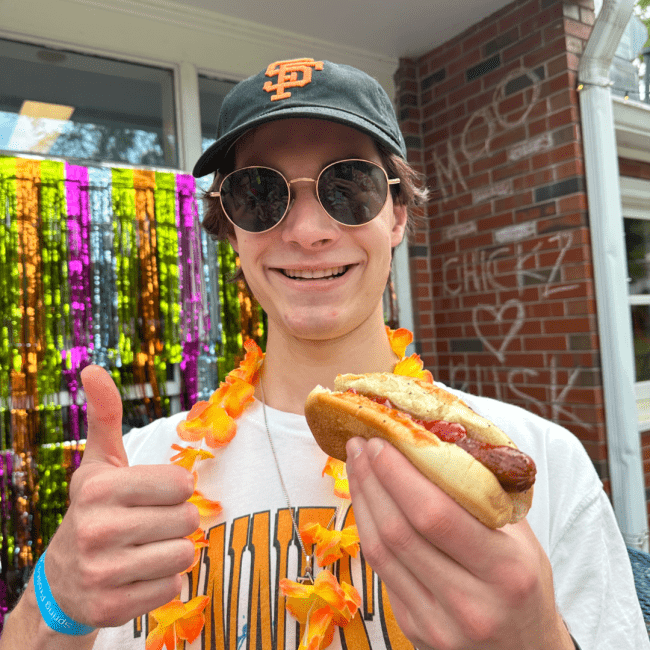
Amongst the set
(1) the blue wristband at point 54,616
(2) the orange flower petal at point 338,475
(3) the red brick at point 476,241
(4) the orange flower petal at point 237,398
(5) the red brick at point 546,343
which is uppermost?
(3) the red brick at point 476,241

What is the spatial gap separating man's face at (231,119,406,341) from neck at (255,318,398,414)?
5cm

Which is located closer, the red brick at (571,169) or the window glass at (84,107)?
the window glass at (84,107)

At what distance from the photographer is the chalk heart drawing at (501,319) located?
375cm

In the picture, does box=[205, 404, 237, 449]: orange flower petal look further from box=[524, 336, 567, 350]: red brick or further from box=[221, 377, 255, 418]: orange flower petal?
box=[524, 336, 567, 350]: red brick

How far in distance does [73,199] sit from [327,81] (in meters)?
2.03

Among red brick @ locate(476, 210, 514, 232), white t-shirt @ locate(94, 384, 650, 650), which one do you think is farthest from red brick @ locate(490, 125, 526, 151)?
white t-shirt @ locate(94, 384, 650, 650)

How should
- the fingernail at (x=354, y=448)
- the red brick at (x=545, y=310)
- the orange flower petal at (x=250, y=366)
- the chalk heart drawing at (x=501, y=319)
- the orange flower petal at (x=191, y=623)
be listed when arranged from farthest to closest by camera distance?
1. the chalk heart drawing at (x=501, y=319)
2. the red brick at (x=545, y=310)
3. the orange flower petal at (x=250, y=366)
4. the orange flower petal at (x=191, y=623)
5. the fingernail at (x=354, y=448)

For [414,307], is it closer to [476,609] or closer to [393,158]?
[393,158]

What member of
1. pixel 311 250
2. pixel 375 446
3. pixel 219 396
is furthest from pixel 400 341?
pixel 375 446

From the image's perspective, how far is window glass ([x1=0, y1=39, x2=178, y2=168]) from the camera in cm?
310

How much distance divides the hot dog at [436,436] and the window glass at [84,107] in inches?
112

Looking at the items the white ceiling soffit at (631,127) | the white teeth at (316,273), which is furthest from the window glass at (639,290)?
the white teeth at (316,273)

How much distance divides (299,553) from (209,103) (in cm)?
334

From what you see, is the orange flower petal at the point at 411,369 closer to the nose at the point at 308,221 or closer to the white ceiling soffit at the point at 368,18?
the nose at the point at 308,221
